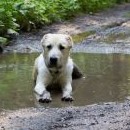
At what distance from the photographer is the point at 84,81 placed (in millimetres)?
7805

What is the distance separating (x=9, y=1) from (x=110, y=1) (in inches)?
407

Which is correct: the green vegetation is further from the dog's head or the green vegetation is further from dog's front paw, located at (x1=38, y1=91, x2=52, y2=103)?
dog's front paw, located at (x1=38, y1=91, x2=52, y2=103)

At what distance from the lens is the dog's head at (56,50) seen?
6.88 m

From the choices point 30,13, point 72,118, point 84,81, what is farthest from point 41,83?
point 30,13

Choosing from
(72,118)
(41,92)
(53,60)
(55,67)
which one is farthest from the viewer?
(55,67)

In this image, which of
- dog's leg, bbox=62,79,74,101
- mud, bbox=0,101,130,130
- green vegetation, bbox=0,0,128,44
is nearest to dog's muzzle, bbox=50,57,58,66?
dog's leg, bbox=62,79,74,101

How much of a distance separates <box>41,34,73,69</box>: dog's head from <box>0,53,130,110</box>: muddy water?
1.40 ft

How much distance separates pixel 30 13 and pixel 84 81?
6.61 m

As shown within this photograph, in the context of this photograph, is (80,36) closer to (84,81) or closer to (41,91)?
(84,81)

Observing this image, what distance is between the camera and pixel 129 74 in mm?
8094

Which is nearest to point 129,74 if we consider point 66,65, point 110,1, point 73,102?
point 66,65

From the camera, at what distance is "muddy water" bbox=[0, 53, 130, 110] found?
6605 millimetres

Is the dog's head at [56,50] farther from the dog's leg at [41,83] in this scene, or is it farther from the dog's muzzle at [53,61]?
the dog's leg at [41,83]

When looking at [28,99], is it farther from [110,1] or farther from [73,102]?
[110,1]
